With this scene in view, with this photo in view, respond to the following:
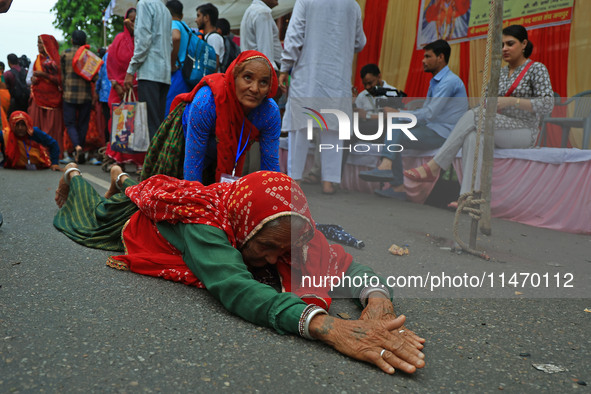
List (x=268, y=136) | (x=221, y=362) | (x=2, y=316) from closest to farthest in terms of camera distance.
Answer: (x=221, y=362)
(x=2, y=316)
(x=268, y=136)

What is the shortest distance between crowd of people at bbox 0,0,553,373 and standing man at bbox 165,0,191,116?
0.01 metres

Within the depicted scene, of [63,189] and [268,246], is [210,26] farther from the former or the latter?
[268,246]

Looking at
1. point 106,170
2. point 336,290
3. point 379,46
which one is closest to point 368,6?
point 379,46

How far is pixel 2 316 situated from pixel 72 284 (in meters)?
0.39

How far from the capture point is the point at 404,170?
2.64 meters

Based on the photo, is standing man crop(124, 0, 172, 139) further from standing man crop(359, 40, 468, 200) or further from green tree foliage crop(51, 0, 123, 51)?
green tree foliage crop(51, 0, 123, 51)

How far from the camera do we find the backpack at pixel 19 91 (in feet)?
31.1

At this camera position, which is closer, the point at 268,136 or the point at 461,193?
the point at 461,193

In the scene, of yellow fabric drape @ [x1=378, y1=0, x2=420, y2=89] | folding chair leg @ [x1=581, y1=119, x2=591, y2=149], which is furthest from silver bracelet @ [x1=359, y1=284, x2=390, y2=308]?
yellow fabric drape @ [x1=378, y1=0, x2=420, y2=89]

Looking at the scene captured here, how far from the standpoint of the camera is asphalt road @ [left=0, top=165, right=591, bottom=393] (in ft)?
4.54

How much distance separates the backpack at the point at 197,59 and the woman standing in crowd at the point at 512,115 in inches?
103

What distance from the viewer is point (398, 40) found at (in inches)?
267

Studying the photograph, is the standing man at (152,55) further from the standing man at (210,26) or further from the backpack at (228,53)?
the backpack at (228,53)

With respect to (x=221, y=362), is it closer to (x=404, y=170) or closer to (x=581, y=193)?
(x=404, y=170)
